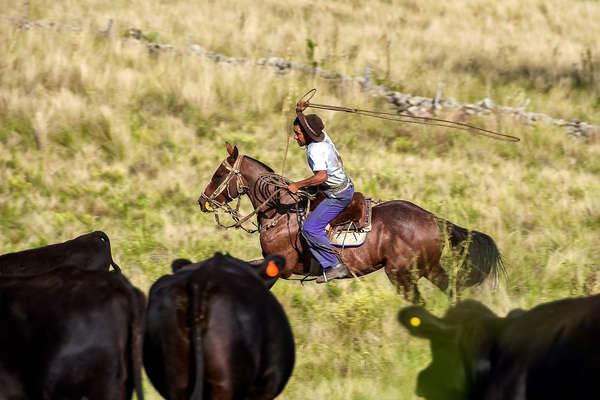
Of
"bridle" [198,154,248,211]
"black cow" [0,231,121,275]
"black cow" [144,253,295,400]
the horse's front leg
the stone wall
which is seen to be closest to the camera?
"black cow" [144,253,295,400]

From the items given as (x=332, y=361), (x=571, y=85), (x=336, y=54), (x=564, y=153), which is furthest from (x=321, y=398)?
(x=571, y=85)

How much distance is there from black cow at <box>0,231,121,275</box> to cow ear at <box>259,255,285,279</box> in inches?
92.1

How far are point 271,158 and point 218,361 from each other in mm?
8719

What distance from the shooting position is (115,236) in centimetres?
958

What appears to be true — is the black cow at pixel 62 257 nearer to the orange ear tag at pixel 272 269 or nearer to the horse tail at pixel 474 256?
the orange ear tag at pixel 272 269

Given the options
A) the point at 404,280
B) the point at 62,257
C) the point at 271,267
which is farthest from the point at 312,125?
the point at 62,257

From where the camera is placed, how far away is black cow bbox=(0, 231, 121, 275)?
6.22 metres

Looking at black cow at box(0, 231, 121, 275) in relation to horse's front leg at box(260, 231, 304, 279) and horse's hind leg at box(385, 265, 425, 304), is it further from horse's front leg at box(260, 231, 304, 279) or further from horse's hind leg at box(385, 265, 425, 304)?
horse's hind leg at box(385, 265, 425, 304)

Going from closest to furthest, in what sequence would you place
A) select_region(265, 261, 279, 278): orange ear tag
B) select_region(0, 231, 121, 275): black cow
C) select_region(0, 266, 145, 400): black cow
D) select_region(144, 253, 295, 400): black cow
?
select_region(144, 253, 295, 400): black cow, select_region(0, 266, 145, 400): black cow, select_region(265, 261, 279, 278): orange ear tag, select_region(0, 231, 121, 275): black cow

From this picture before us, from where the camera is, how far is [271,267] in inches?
183

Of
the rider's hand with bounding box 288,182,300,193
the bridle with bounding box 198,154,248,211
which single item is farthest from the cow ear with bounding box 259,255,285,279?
the bridle with bounding box 198,154,248,211

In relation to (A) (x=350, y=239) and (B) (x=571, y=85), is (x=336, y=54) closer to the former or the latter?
(B) (x=571, y=85)

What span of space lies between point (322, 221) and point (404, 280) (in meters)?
1.33

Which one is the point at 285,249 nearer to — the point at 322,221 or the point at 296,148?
the point at 322,221
